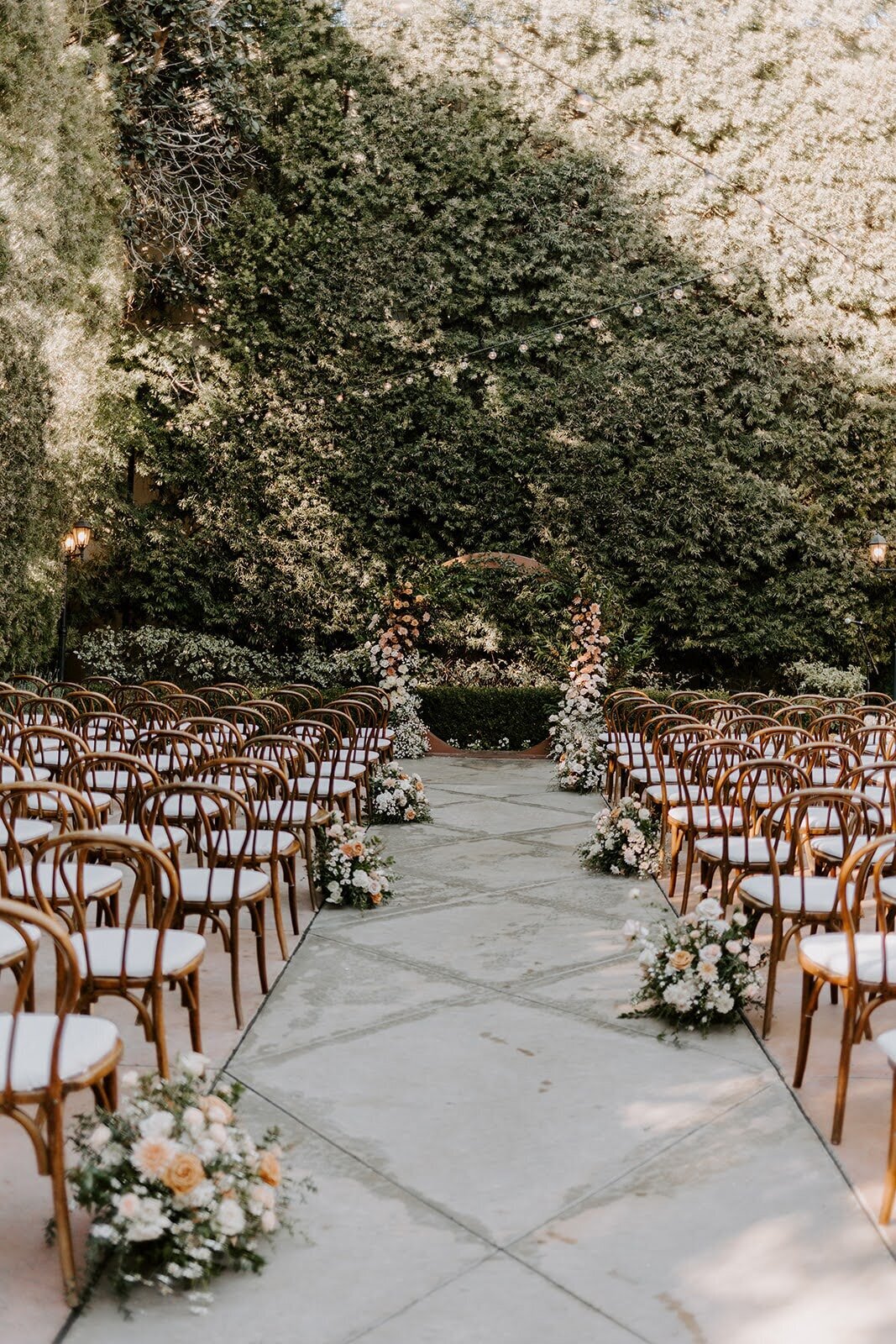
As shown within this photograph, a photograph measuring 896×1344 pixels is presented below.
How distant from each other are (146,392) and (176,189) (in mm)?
2733

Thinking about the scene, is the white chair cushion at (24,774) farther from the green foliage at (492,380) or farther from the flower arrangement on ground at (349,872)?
the green foliage at (492,380)

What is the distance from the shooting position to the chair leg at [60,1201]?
2.34 m

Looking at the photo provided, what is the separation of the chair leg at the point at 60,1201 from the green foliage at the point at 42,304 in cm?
996

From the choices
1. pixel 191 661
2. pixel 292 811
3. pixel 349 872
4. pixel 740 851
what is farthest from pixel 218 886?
pixel 191 661

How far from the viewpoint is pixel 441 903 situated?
18.8 ft

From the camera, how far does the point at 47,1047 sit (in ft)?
8.11

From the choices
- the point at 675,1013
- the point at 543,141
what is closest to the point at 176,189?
the point at 543,141

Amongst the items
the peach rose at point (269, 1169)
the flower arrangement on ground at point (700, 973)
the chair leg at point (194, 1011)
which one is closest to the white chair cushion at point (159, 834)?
the chair leg at point (194, 1011)

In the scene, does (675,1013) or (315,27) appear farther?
(315,27)

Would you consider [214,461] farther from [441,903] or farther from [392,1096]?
[392,1096]

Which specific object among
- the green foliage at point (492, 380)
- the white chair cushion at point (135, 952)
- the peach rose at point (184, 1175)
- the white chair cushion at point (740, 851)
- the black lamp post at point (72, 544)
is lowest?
the peach rose at point (184, 1175)

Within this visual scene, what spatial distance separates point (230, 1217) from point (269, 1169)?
0.51ft


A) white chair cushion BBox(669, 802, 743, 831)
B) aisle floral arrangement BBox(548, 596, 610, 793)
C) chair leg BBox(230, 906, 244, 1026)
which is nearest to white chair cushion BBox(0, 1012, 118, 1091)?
chair leg BBox(230, 906, 244, 1026)

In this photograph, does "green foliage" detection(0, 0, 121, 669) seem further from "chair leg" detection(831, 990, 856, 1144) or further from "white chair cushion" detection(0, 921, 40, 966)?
"chair leg" detection(831, 990, 856, 1144)
